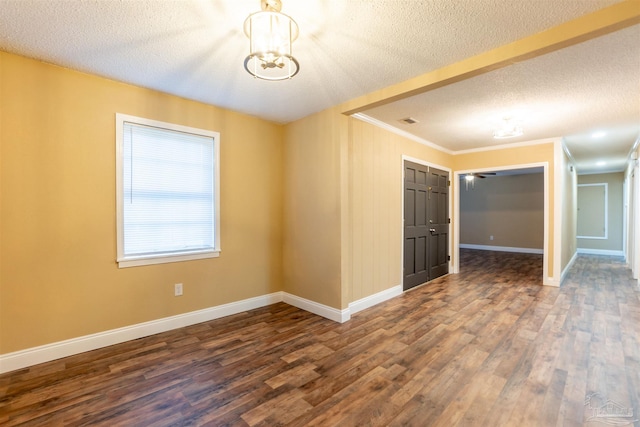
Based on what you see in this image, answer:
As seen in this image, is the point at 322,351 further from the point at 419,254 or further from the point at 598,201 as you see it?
the point at 598,201

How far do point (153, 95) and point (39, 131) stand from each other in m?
1.00

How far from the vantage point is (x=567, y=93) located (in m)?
2.97

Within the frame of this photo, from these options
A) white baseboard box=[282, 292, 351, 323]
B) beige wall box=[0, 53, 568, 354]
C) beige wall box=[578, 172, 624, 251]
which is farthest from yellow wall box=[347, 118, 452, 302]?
beige wall box=[578, 172, 624, 251]

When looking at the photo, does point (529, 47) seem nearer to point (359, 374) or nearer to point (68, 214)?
point (359, 374)

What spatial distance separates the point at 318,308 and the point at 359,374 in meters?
1.33

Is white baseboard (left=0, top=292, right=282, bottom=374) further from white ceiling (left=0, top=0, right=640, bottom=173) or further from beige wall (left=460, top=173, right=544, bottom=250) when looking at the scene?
beige wall (left=460, top=173, right=544, bottom=250)

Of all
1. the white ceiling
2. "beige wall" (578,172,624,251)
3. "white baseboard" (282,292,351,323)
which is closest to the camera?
the white ceiling

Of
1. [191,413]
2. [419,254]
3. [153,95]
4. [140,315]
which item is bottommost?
[191,413]

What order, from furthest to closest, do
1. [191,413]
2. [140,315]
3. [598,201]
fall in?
1. [598,201]
2. [140,315]
3. [191,413]

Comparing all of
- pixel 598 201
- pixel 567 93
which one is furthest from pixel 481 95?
pixel 598 201

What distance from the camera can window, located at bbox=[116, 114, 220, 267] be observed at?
2803mm

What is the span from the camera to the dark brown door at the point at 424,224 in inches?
181

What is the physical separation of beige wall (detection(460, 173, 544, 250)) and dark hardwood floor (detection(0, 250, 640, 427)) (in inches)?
217

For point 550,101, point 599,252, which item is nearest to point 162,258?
point 550,101
